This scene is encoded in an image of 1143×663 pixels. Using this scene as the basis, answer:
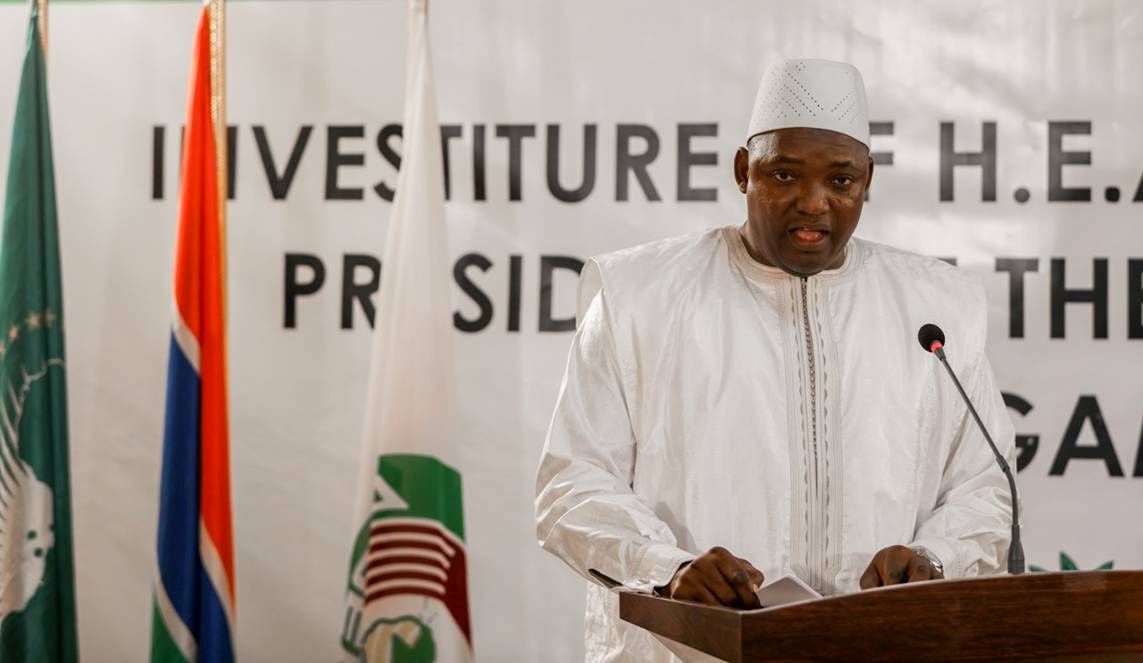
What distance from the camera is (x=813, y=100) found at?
2.45 meters

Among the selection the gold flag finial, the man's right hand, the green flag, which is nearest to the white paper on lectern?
the man's right hand

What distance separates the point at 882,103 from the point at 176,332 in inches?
82.5

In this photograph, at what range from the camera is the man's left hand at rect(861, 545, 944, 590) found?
6.34ft

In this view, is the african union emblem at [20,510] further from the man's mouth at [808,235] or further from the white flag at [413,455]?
the man's mouth at [808,235]

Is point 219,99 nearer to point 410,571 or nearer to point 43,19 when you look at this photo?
point 43,19

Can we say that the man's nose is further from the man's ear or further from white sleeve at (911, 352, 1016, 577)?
white sleeve at (911, 352, 1016, 577)

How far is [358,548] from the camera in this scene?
3.68 meters

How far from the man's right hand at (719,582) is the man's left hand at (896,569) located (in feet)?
0.59

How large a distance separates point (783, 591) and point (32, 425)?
2.60 m

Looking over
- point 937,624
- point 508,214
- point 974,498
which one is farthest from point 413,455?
point 937,624

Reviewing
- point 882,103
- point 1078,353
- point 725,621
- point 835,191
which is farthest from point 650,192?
point 725,621

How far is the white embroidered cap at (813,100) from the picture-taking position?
8.01 feet

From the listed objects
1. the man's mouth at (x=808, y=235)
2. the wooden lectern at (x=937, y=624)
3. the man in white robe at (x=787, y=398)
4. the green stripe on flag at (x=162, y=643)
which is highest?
the man's mouth at (x=808, y=235)

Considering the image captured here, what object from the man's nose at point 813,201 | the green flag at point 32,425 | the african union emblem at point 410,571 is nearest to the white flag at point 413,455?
the african union emblem at point 410,571
